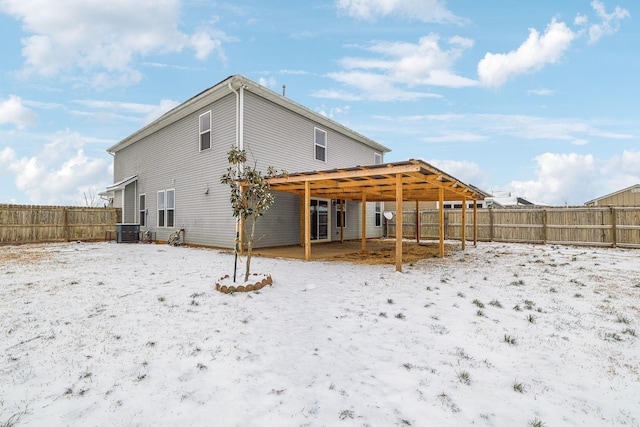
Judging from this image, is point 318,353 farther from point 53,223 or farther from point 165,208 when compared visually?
point 53,223

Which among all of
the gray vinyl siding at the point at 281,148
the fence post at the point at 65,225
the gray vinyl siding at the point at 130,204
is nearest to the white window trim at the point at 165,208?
the gray vinyl siding at the point at 130,204

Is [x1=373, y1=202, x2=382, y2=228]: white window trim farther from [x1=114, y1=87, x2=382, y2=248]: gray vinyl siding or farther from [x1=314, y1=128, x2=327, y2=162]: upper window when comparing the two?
[x1=314, y1=128, x2=327, y2=162]: upper window

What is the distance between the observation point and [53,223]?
1409cm

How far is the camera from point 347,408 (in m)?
2.17

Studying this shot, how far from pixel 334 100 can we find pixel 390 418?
15.4 m

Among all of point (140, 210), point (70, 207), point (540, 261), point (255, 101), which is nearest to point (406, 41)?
point (255, 101)

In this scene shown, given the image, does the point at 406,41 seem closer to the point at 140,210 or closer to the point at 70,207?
the point at 140,210

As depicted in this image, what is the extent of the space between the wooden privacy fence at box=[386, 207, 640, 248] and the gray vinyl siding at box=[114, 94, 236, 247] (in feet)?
34.0

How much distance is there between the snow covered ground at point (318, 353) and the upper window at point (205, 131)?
7.21m

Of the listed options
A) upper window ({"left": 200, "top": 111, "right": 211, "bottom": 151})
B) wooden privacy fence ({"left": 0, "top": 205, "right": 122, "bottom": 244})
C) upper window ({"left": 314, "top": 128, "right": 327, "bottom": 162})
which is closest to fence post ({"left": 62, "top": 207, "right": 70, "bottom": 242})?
wooden privacy fence ({"left": 0, "top": 205, "right": 122, "bottom": 244})

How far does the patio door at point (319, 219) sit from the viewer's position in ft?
45.3

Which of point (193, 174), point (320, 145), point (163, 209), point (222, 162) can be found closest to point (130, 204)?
point (163, 209)

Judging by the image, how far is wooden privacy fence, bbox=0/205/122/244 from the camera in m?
13.0

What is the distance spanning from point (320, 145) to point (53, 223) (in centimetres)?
1333
